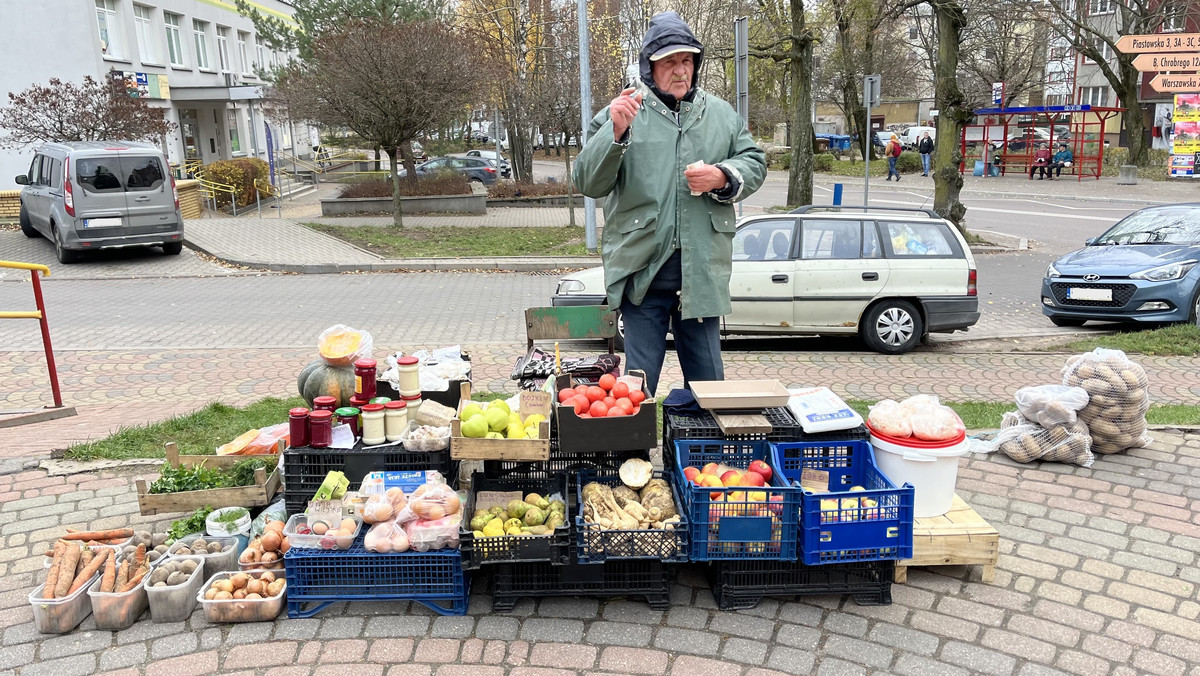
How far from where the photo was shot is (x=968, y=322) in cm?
989

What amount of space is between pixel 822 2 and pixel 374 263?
2364 centimetres

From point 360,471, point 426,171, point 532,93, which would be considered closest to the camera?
point 360,471

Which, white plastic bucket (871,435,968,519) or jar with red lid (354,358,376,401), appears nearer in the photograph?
white plastic bucket (871,435,968,519)

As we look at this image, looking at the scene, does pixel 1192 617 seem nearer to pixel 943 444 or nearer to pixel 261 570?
pixel 943 444

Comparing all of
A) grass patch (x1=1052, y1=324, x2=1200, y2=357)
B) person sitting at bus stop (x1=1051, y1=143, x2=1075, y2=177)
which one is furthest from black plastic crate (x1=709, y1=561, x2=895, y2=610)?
person sitting at bus stop (x1=1051, y1=143, x2=1075, y2=177)

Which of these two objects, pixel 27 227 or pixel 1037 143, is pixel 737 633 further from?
pixel 1037 143

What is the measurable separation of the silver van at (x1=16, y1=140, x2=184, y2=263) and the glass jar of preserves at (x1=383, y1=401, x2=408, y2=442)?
13.4m

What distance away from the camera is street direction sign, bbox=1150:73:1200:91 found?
21750mm

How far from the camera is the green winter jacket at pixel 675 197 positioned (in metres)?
4.36

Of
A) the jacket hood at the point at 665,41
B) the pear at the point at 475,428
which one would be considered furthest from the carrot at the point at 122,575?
the jacket hood at the point at 665,41

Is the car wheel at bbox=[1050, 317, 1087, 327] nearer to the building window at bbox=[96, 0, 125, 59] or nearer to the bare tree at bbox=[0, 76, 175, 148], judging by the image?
the bare tree at bbox=[0, 76, 175, 148]

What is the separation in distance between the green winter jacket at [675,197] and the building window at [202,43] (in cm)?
3651

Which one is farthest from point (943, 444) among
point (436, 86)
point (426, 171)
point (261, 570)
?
point (426, 171)

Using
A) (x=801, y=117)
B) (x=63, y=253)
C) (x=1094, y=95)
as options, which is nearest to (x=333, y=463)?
(x=63, y=253)
